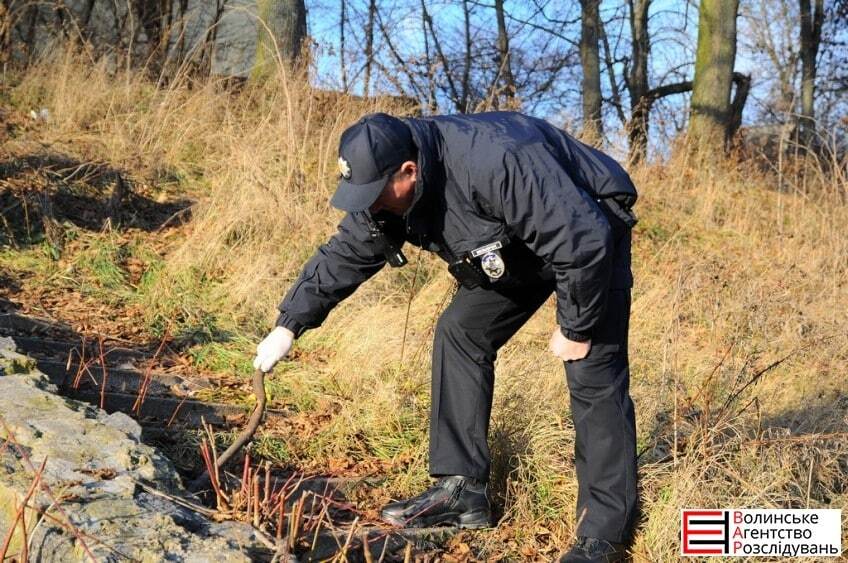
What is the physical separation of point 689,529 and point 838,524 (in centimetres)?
66

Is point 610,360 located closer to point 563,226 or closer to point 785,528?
point 563,226

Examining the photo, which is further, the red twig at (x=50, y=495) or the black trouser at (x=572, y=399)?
the black trouser at (x=572, y=399)

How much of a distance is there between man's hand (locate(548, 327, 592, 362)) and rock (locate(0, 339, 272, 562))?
1245mm

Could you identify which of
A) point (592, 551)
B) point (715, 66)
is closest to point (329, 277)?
point (592, 551)

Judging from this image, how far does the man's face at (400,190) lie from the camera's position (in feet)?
10.0

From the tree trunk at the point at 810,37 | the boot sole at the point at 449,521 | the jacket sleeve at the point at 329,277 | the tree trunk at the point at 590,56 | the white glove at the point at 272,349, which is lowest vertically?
the boot sole at the point at 449,521

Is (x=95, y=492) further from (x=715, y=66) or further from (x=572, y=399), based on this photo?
(x=715, y=66)

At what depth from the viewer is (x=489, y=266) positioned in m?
3.20

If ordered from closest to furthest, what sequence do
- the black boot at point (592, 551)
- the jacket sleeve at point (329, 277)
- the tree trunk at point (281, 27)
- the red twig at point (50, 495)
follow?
the red twig at point (50, 495), the black boot at point (592, 551), the jacket sleeve at point (329, 277), the tree trunk at point (281, 27)

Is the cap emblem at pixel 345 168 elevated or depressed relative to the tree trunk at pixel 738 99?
depressed

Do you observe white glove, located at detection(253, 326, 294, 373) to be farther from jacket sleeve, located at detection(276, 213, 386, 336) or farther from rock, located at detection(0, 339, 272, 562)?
rock, located at detection(0, 339, 272, 562)

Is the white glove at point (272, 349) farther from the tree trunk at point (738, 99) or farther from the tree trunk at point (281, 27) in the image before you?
the tree trunk at point (738, 99)

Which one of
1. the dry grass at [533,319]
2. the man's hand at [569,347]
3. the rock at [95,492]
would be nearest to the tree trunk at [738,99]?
the dry grass at [533,319]

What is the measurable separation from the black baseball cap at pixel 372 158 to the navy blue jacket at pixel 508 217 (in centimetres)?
Result: 7
